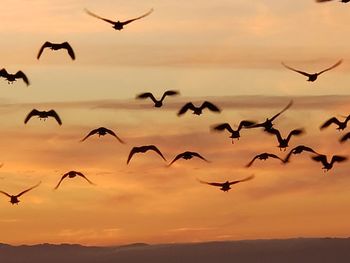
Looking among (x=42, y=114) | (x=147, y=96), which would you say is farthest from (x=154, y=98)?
(x=42, y=114)

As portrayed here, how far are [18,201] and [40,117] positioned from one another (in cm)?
1451

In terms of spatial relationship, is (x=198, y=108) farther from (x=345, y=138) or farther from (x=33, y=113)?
(x=33, y=113)

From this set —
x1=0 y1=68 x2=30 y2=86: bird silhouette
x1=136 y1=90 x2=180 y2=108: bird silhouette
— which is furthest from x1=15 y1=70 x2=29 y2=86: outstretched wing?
x1=136 y1=90 x2=180 y2=108: bird silhouette

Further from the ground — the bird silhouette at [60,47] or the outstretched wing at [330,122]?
the bird silhouette at [60,47]

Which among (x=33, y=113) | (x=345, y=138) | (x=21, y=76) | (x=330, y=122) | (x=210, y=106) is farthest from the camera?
(x=330, y=122)

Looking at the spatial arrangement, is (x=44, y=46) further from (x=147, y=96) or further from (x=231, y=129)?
(x=231, y=129)

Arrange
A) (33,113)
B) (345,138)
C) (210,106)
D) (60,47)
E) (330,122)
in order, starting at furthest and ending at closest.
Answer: (330,122), (33,113), (345,138), (210,106), (60,47)

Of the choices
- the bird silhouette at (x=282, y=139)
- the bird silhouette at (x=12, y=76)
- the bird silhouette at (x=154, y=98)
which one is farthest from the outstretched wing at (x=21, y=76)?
the bird silhouette at (x=282, y=139)

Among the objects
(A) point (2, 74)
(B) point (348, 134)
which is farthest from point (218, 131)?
(A) point (2, 74)

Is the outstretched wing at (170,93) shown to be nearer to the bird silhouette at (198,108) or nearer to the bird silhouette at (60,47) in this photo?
the bird silhouette at (198,108)

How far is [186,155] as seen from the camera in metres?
90.4

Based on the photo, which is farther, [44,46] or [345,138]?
[345,138]

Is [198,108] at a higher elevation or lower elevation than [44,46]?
lower

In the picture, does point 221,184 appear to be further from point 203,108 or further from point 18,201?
point 18,201
